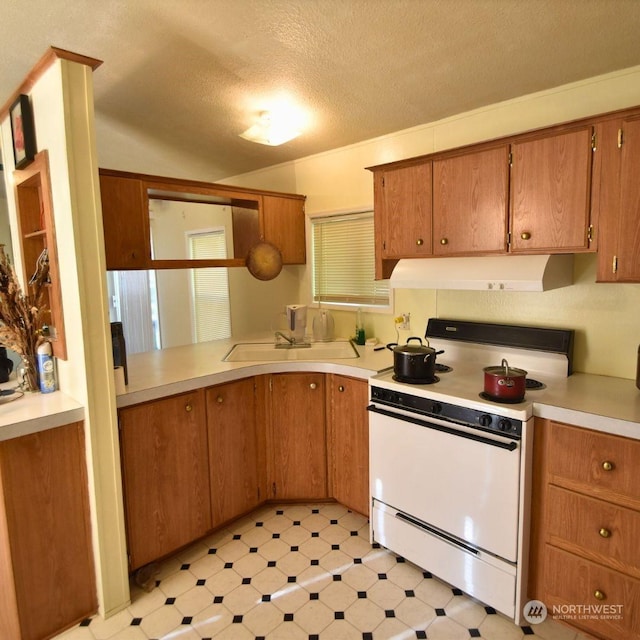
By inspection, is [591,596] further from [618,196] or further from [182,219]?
[182,219]

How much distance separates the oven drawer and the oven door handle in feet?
1.64

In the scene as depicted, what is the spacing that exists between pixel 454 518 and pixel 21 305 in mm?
2208

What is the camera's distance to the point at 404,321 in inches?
110

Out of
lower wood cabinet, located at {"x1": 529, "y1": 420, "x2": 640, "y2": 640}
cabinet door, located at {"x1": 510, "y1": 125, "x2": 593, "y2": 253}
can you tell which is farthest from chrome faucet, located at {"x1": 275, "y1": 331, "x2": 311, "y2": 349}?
lower wood cabinet, located at {"x1": 529, "y1": 420, "x2": 640, "y2": 640}

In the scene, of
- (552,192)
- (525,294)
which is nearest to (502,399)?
(525,294)

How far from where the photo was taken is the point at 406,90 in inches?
85.9

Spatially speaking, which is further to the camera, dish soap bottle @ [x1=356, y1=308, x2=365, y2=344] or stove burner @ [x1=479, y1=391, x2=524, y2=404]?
dish soap bottle @ [x1=356, y1=308, x2=365, y2=344]

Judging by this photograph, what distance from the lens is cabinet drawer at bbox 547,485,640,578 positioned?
61.0 inches

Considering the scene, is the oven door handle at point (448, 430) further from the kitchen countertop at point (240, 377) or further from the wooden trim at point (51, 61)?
the wooden trim at point (51, 61)

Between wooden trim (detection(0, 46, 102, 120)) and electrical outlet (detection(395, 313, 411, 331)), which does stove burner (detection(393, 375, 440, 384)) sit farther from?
wooden trim (detection(0, 46, 102, 120))

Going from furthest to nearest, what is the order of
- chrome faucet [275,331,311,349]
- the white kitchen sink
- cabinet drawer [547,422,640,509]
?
chrome faucet [275,331,311,349] < the white kitchen sink < cabinet drawer [547,422,640,509]

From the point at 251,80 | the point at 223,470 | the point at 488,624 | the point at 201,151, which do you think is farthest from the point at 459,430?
the point at 201,151

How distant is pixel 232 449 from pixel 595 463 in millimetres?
1767

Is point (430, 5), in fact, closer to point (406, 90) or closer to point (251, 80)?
point (406, 90)
